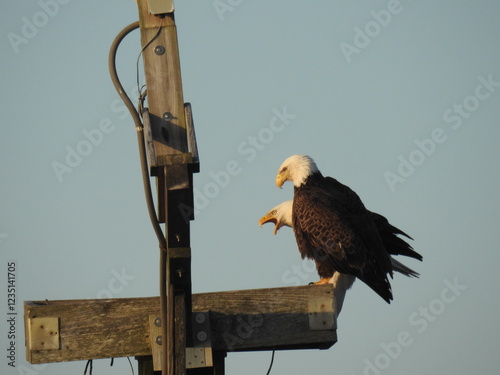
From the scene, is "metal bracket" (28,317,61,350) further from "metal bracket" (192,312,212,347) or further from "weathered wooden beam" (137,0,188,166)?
"weathered wooden beam" (137,0,188,166)

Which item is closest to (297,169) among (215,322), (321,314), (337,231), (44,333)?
(337,231)

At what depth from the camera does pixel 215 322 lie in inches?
126

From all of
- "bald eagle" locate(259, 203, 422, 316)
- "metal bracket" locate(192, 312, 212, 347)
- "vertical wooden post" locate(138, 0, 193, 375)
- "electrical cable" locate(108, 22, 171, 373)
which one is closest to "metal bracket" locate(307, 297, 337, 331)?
"metal bracket" locate(192, 312, 212, 347)

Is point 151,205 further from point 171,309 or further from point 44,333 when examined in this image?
point 44,333

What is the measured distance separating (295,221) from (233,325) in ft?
10.7

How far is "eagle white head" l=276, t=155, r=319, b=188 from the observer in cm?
665

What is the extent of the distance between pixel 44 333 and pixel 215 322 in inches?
26.3

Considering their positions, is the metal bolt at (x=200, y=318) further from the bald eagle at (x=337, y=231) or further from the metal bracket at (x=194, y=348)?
the bald eagle at (x=337, y=231)

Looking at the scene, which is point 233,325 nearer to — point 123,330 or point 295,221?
point 123,330

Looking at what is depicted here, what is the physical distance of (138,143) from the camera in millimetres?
2725

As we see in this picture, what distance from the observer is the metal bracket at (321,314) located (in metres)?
3.29

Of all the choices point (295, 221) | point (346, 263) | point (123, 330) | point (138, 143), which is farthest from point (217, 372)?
point (295, 221)

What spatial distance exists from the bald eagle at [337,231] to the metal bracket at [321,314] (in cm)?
248

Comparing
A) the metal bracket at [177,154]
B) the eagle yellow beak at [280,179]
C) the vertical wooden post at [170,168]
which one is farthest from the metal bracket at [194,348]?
the eagle yellow beak at [280,179]
